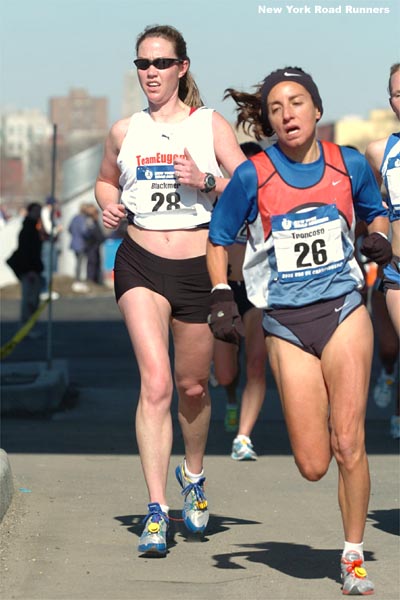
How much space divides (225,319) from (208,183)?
984mm

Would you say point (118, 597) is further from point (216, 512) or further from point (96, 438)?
point (96, 438)

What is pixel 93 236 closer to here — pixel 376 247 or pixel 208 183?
pixel 208 183

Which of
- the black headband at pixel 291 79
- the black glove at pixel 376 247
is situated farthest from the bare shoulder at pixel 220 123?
the black glove at pixel 376 247

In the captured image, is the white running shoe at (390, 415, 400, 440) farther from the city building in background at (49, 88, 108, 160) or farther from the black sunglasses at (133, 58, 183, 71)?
the city building in background at (49, 88, 108, 160)

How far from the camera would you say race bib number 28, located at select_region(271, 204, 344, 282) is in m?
5.69

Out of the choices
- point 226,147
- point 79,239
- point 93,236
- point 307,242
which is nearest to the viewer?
point 307,242

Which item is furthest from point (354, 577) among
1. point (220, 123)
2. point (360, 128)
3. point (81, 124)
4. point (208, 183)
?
point (360, 128)

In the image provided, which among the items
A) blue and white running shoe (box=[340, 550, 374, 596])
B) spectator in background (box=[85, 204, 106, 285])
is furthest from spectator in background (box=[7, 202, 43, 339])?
blue and white running shoe (box=[340, 550, 374, 596])

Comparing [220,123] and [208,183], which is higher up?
[220,123]

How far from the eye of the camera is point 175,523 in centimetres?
734

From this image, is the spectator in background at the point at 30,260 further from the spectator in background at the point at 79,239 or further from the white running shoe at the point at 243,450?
the spectator in background at the point at 79,239

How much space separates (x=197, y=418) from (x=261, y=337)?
269cm

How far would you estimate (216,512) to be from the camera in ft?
25.0

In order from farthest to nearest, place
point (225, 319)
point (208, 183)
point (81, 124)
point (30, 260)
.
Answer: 1. point (81, 124)
2. point (30, 260)
3. point (208, 183)
4. point (225, 319)
